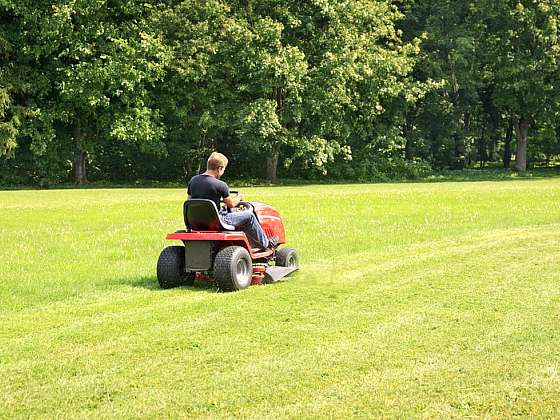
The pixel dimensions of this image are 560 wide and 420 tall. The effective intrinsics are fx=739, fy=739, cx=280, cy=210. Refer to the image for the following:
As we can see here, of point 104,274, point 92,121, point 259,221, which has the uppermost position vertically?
point 92,121

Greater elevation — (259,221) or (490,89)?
(490,89)

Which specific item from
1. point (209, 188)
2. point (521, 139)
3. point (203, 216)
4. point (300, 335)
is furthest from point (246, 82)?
point (300, 335)

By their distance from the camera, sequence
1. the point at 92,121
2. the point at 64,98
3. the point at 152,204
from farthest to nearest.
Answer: the point at 92,121
the point at 64,98
the point at 152,204

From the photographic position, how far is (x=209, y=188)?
30.1 ft

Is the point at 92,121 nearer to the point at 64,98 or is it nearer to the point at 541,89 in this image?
the point at 64,98

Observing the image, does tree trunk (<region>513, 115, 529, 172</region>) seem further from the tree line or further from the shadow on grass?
the shadow on grass

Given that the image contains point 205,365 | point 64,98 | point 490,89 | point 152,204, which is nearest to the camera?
point 205,365

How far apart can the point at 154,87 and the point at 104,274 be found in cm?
2811

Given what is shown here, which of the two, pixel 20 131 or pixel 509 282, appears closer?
pixel 509 282

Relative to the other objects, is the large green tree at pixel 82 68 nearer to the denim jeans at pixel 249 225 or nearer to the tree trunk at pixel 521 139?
the tree trunk at pixel 521 139

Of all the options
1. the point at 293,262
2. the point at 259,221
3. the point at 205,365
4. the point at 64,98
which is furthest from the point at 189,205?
the point at 64,98

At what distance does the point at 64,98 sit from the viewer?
36125mm

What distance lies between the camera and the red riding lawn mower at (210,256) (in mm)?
8914

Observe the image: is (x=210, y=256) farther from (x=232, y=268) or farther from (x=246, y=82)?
(x=246, y=82)
